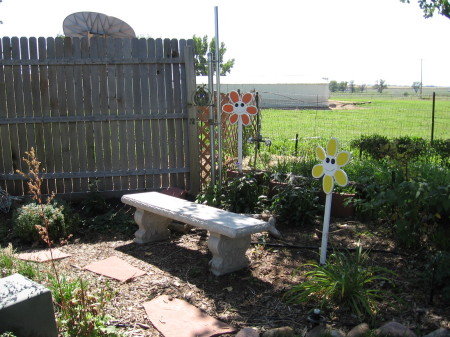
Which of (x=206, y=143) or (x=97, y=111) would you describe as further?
(x=206, y=143)

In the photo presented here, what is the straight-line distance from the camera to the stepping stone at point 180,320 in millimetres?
3232

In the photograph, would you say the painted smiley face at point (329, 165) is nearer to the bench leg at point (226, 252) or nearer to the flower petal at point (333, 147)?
the flower petal at point (333, 147)

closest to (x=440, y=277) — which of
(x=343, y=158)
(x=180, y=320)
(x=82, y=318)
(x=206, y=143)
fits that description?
(x=343, y=158)

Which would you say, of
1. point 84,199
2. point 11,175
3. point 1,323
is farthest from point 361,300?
point 11,175

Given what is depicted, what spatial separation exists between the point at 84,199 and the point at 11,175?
114 centimetres

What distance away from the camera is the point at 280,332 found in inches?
121

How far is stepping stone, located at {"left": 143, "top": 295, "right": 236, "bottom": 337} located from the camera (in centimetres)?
323

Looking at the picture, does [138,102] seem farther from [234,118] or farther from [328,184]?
[328,184]

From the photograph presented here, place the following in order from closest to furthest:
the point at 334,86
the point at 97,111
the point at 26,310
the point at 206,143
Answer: the point at 26,310
the point at 97,111
the point at 206,143
the point at 334,86

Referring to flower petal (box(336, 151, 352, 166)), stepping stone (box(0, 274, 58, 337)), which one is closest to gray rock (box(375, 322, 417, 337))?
flower petal (box(336, 151, 352, 166))

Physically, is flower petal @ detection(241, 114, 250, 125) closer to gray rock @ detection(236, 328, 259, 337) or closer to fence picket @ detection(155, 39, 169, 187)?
fence picket @ detection(155, 39, 169, 187)

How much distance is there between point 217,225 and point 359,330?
5.11 feet

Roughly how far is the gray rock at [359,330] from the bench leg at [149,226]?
279 cm

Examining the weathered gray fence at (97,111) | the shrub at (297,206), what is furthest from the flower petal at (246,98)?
the shrub at (297,206)
